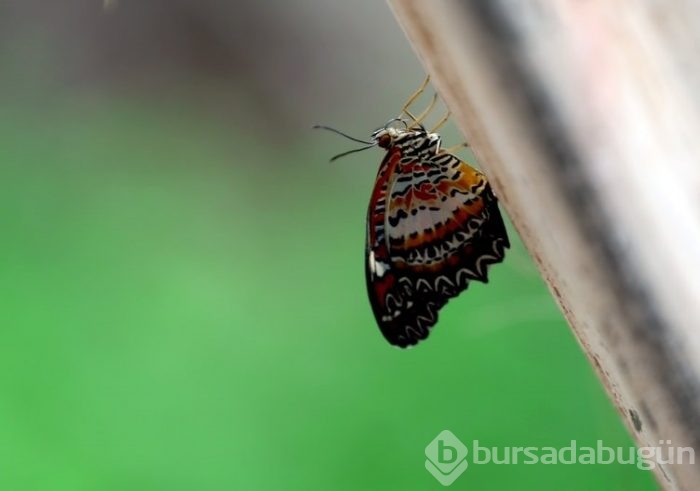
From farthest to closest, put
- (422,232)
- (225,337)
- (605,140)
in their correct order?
1. (225,337)
2. (422,232)
3. (605,140)

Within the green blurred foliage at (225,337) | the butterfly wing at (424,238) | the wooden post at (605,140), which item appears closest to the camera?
the wooden post at (605,140)

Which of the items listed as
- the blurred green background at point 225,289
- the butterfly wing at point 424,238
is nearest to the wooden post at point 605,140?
the butterfly wing at point 424,238

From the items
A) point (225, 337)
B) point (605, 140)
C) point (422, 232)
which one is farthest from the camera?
point (225, 337)

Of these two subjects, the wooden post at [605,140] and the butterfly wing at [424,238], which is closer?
the wooden post at [605,140]

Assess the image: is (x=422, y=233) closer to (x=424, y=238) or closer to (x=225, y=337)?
(x=424, y=238)

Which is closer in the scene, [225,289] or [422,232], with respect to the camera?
[422,232]

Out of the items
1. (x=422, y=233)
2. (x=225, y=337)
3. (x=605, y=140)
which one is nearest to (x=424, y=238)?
(x=422, y=233)

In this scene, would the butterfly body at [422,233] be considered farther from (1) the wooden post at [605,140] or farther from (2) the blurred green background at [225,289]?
(2) the blurred green background at [225,289]

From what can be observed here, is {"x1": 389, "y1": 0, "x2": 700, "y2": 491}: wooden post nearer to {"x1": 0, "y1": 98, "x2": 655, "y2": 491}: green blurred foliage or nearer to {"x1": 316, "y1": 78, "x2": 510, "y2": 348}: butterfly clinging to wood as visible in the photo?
{"x1": 316, "y1": 78, "x2": 510, "y2": 348}: butterfly clinging to wood
